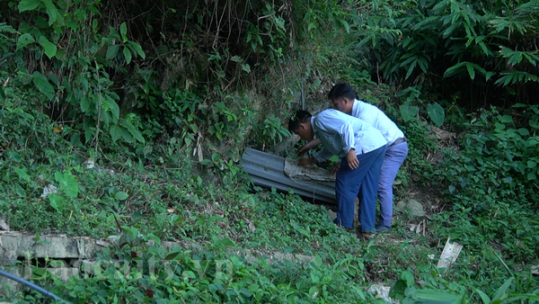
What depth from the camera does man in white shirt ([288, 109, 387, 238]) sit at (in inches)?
256

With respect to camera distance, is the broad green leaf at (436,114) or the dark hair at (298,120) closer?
the dark hair at (298,120)

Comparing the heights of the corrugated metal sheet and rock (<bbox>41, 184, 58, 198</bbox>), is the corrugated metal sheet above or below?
below

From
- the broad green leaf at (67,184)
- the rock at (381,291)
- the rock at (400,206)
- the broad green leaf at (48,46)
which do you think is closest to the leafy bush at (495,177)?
the rock at (400,206)

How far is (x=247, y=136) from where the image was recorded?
23.4ft

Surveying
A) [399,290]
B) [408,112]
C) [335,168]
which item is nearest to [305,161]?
[335,168]

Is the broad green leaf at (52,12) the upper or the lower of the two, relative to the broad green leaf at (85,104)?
upper

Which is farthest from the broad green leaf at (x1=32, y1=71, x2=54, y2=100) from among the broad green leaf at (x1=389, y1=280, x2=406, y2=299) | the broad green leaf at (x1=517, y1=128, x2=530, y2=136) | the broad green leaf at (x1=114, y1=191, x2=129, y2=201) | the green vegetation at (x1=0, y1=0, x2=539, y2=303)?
the broad green leaf at (x1=517, y1=128, x2=530, y2=136)

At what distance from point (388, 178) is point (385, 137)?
49 cm

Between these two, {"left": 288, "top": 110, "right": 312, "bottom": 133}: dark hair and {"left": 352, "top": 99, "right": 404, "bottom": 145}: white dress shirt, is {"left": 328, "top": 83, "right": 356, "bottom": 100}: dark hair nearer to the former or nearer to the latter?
{"left": 352, "top": 99, "right": 404, "bottom": 145}: white dress shirt

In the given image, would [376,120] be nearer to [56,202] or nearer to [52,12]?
[52,12]

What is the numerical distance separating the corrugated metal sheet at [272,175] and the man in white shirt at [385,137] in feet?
2.64

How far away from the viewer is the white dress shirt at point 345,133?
641cm

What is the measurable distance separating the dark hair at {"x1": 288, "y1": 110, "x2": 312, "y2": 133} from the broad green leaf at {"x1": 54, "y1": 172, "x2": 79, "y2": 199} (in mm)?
3071

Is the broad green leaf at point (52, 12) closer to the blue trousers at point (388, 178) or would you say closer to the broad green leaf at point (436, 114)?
the blue trousers at point (388, 178)
